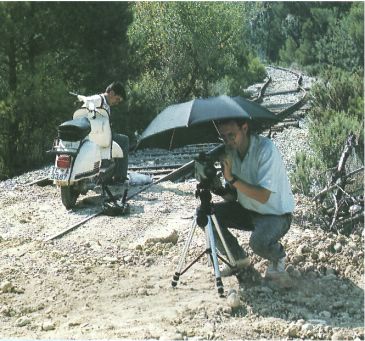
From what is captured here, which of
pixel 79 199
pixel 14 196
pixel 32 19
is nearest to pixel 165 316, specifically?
pixel 79 199

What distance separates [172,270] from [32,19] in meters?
8.56

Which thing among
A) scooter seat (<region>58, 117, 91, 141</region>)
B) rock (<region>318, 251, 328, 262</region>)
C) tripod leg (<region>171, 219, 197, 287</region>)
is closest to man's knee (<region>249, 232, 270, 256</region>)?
tripod leg (<region>171, 219, 197, 287</region>)

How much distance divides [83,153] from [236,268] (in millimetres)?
3560

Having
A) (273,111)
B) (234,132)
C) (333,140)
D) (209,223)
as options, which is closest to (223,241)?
(209,223)

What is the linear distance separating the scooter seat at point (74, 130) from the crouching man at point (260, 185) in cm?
327

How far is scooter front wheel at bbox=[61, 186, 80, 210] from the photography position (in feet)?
28.2

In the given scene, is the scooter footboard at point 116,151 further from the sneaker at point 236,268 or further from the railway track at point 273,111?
the sneaker at point 236,268

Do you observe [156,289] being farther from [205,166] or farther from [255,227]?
[205,166]

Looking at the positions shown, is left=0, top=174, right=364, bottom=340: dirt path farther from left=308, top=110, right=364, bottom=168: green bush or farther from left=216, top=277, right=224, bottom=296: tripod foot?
left=308, top=110, right=364, bottom=168: green bush

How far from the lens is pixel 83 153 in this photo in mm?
8273

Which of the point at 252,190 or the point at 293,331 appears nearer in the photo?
the point at 293,331

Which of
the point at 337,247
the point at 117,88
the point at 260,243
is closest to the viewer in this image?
the point at 260,243

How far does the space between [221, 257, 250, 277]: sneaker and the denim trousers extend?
1.6 inches

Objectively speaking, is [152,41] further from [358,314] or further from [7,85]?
[358,314]
